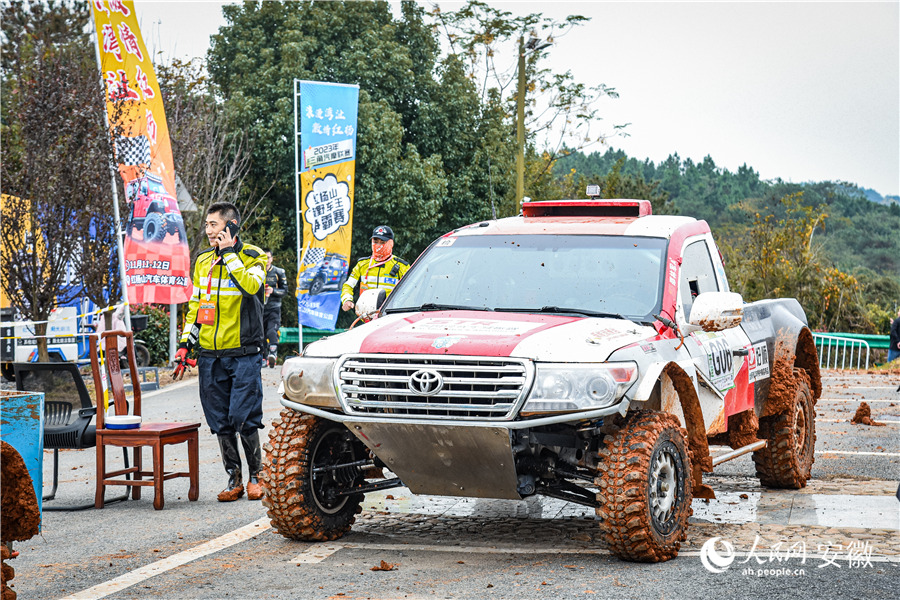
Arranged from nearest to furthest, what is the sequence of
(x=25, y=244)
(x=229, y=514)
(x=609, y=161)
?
1. (x=229, y=514)
2. (x=25, y=244)
3. (x=609, y=161)

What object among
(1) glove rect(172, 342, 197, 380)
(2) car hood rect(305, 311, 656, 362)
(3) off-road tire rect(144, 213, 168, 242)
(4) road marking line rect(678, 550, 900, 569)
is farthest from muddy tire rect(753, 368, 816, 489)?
(3) off-road tire rect(144, 213, 168, 242)

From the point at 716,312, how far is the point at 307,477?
2.60m

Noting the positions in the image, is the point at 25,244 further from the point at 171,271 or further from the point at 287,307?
the point at 287,307

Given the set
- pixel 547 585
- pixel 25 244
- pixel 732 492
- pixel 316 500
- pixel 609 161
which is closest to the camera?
pixel 547 585

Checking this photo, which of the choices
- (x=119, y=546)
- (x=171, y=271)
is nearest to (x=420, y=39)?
(x=171, y=271)

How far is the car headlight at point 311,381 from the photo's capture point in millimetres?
6254

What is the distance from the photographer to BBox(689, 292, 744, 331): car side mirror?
6.72m

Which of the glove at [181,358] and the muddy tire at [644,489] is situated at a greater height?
the glove at [181,358]

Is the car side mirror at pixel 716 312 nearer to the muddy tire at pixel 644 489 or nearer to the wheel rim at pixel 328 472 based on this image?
the muddy tire at pixel 644 489

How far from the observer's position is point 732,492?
8.84 meters

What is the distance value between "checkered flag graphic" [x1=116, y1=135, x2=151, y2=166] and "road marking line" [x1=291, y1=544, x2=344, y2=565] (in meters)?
11.0

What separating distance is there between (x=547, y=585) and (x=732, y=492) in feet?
11.9

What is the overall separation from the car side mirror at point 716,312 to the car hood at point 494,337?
1.32 feet

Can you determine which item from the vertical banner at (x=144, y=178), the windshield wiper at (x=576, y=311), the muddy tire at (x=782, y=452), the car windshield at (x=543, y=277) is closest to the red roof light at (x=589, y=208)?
the car windshield at (x=543, y=277)
